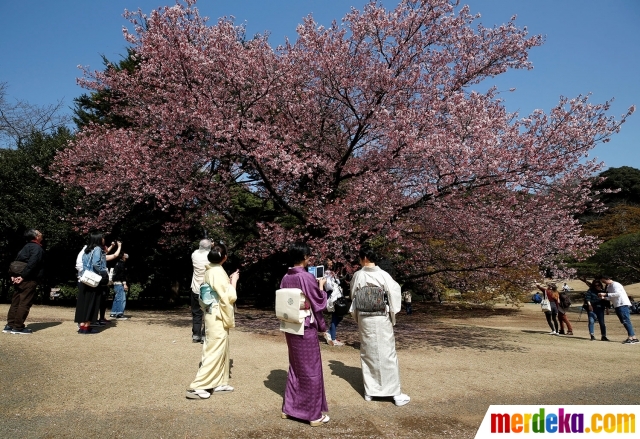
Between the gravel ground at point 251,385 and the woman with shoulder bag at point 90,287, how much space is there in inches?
11.8

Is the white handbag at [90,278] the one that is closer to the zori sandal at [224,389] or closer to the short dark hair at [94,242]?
the short dark hair at [94,242]

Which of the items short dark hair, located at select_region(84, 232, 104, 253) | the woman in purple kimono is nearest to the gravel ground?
the woman in purple kimono

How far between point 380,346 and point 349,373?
51.5 inches

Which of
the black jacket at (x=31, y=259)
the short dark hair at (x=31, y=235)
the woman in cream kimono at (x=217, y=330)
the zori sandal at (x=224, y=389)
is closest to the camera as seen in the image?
the woman in cream kimono at (x=217, y=330)

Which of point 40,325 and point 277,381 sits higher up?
point 40,325

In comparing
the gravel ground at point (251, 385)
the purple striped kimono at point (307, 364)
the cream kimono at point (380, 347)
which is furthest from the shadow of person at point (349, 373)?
the purple striped kimono at point (307, 364)

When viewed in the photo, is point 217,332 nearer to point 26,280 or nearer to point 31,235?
point 26,280

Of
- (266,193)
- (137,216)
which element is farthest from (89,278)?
(137,216)

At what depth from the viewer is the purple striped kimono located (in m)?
4.07

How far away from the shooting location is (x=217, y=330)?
185 inches

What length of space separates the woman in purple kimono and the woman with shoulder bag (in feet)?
13.7

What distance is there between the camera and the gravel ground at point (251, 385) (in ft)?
12.7

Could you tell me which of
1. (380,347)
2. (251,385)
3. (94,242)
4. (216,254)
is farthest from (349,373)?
(94,242)

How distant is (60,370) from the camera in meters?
5.11
